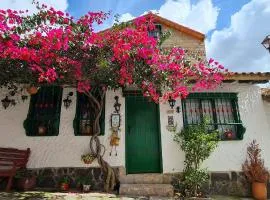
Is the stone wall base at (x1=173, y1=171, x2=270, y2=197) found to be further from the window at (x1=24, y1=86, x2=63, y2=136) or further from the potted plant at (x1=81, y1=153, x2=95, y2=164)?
the window at (x1=24, y1=86, x2=63, y2=136)

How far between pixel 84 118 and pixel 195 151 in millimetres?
3812

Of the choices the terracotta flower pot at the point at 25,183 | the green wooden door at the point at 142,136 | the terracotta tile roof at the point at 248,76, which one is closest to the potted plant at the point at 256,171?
the terracotta tile roof at the point at 248,76

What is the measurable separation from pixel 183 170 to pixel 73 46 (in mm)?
5123

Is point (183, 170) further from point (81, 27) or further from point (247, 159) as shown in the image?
point (81, 27)

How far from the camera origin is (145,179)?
8.60m

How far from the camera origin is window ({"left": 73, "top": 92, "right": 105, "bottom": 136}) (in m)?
9.12

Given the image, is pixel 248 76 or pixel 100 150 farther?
pixel 248 76

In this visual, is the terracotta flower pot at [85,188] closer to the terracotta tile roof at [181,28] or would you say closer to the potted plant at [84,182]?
the potted plant at [84,182]

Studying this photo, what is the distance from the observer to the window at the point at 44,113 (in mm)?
9117

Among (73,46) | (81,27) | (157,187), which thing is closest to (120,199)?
(157,187)

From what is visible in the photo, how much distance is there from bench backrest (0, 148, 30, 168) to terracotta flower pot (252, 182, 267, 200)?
283 inches

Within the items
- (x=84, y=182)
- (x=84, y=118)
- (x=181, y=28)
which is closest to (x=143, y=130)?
(x=84, y=118)

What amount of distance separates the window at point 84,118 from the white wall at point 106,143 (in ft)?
0.46

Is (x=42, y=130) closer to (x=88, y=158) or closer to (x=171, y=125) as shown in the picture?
(x=88, y=158)
